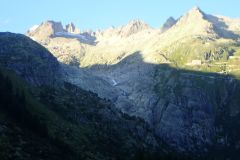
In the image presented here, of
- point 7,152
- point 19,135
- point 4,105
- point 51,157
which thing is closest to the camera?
point 7,152

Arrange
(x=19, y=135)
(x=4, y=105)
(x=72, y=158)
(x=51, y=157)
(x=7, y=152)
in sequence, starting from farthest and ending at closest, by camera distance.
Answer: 1. (x=4, y=105)
2. (x=72, y=158)
3. (x=19, y=135)
4. (x=51, y=157)
5. (x=7, y=152)

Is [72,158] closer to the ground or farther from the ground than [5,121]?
closer to the ground

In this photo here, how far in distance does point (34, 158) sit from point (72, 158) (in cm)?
3223

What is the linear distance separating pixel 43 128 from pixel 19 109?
1234cm

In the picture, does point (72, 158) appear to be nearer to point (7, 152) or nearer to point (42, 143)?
point (42, 143)

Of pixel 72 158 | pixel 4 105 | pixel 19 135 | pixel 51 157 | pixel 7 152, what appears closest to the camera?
pixel 7 152

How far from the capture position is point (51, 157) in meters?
148

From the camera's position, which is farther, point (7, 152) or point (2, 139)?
point (2, 139)

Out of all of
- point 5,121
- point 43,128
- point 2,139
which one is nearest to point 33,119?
point 43,128

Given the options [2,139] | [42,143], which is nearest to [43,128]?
[42,143]

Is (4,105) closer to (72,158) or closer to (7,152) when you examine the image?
(72,158)

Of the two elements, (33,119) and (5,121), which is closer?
(5,121)

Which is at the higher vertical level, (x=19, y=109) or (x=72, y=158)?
(x=19, y=109)

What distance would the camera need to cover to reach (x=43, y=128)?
652 feet
